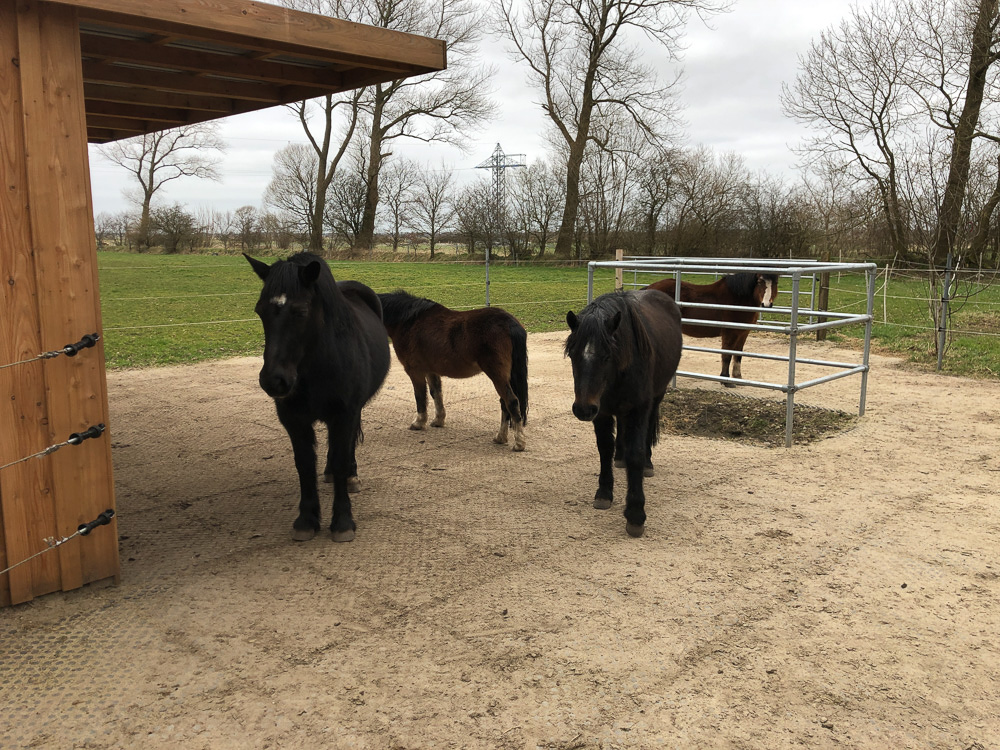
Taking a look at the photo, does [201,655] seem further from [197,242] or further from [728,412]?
[197,242]

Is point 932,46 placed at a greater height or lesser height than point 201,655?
greater

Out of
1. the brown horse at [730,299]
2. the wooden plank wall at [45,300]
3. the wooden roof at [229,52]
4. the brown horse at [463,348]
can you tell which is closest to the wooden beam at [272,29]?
the wooden roof at [229,52]

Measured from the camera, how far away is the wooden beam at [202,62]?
406cm

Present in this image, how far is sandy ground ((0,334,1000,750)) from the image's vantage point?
2373 mm

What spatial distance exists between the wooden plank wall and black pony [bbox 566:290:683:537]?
7.70 feet

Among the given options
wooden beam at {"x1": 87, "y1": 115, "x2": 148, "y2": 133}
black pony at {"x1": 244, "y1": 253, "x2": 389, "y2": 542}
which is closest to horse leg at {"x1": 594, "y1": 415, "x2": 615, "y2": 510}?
black pony at {"x1": 244, "y1": 253, "x2": 389, "y2": 542}

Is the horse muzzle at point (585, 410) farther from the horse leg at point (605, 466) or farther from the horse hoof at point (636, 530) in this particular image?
the horse hoof at point (636, 530)

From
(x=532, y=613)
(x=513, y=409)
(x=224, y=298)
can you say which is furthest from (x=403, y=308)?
(x=224, y=298)

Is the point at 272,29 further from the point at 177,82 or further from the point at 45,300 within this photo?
the point at 177,82

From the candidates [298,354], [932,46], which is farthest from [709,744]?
[932,46]

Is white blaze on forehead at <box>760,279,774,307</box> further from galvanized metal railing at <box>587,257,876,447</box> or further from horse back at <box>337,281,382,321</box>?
horse back at <box>337,281,382,321</box>

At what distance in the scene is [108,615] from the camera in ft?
10.2

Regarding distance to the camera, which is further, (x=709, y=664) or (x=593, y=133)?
(x=593, y=133)

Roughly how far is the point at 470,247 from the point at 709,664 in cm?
2728
